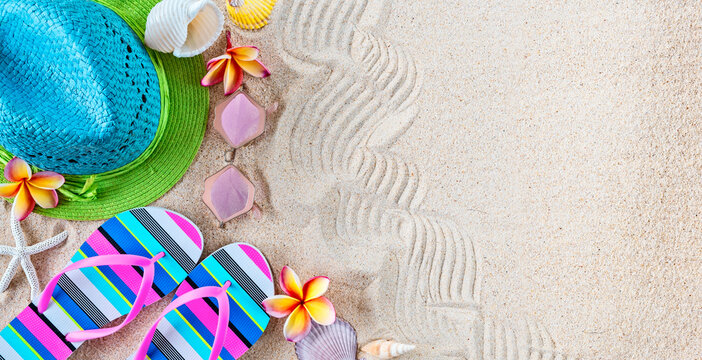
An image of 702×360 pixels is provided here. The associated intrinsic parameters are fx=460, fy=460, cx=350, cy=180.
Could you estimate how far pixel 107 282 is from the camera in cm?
132

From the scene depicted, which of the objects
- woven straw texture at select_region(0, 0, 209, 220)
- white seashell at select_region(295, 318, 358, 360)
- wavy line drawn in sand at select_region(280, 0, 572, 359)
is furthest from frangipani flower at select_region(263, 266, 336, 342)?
woven straw texture at select_region(0, 0, 209, 220)

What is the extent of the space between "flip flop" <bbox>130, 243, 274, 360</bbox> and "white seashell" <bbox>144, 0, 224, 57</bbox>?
555mm

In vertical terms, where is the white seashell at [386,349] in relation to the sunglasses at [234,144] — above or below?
below

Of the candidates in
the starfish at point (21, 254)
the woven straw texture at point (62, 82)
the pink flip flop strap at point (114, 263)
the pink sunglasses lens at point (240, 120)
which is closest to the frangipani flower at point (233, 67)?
the pink sunglasses lens at point (240, 120)

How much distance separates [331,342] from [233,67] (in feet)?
2.63

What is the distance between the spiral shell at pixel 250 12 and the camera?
126 centimetres

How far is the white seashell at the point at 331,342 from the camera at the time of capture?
126 cm

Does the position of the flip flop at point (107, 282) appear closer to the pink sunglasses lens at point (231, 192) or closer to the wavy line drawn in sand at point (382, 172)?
the pink sunglasses lens at point (231, 192)

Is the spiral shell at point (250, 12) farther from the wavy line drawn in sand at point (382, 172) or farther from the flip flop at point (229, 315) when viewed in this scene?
the flip flop at point (229, 315)

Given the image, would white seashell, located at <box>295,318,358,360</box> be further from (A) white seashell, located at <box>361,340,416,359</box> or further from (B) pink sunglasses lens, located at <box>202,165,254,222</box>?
(B) pink sunglasses lens, located at <box>202,165,254,222</box>

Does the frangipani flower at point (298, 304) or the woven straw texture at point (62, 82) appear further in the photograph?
the frangipani flower at point (298, 304)

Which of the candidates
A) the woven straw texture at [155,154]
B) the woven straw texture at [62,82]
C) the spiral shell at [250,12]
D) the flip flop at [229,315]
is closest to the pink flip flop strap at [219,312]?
the flip flop at [229,315]

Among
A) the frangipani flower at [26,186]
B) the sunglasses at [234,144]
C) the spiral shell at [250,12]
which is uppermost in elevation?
the spiral shell at [250,12]

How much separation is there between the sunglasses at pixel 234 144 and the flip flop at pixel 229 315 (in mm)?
113
